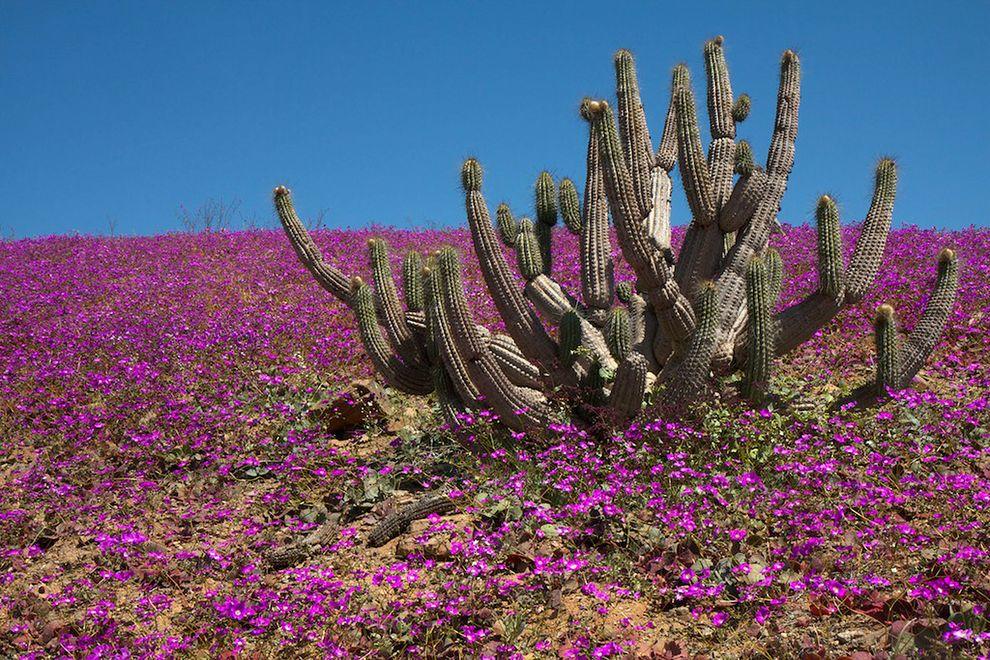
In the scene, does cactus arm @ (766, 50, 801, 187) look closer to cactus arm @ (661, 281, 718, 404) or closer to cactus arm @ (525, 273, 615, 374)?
cactus arm @ (661, 281, 718, 404)

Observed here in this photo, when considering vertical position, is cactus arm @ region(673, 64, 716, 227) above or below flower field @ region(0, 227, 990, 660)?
above

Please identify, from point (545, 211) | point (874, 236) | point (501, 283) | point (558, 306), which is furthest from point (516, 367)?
point (874, 236)

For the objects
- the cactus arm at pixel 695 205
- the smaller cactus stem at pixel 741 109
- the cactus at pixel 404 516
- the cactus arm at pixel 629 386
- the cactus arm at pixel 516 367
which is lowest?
the cactus at pixel 404 516

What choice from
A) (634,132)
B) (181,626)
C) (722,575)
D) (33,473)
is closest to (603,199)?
(634,132)

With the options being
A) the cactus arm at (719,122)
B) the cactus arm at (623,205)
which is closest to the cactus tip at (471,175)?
the cactus arm at (623,205)

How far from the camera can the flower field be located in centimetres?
507

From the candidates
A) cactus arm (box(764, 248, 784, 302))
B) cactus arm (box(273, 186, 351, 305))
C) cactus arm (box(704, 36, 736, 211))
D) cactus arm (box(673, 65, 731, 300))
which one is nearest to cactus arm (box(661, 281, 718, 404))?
cactus arm (box(673, 65, 731, 300))

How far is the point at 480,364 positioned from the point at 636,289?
1.77m

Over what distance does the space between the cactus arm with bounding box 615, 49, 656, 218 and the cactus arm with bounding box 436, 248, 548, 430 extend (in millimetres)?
1623

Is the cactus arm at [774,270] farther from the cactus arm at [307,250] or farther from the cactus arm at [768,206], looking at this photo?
the cactus arm at [307,250]

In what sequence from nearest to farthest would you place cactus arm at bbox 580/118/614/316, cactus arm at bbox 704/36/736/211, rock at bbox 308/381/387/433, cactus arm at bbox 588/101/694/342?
1. cactus arm at bbox 588/101/694/342
2. cactus arm at bbox 580/118/614/316
3. cactus arm at bbox 704/36/736/211
4. rock at bbox 308/381/387/433

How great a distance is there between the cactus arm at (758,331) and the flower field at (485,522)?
30cm

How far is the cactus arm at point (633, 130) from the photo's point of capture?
301 inches

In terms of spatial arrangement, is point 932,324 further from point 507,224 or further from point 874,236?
point 507,224
